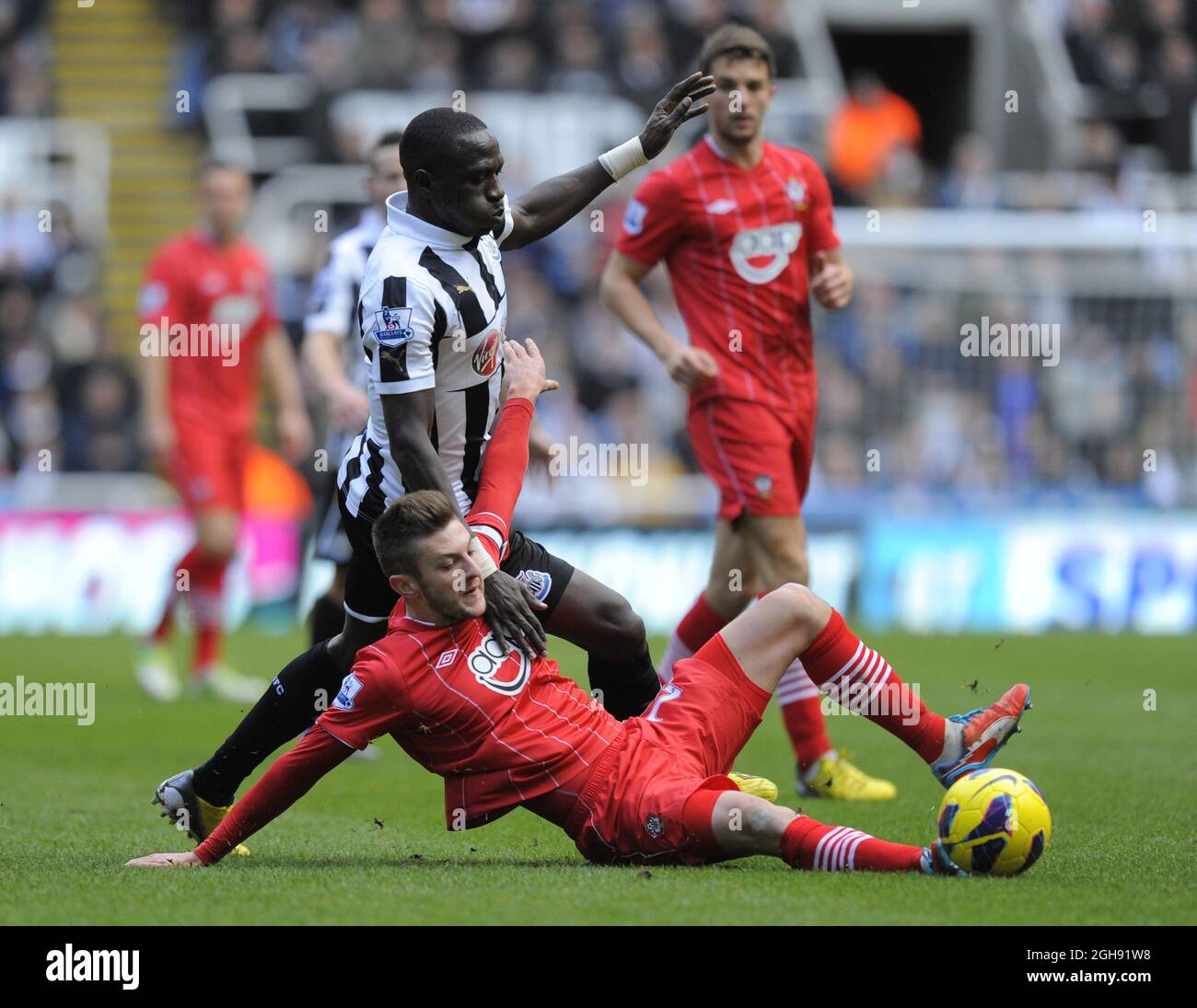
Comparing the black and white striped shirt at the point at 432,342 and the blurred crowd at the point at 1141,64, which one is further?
the blurred crowd at the point at 1141,64

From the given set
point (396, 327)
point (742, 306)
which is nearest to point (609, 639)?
point (396, 327)

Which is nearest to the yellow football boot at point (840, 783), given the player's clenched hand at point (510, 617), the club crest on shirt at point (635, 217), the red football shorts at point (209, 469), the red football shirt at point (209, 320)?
the player's clenched hand at point (510, 617)

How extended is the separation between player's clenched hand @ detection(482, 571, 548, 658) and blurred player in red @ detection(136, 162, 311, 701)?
5.17m

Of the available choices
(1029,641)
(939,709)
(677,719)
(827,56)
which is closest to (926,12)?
(827,56)

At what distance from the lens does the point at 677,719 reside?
530cm

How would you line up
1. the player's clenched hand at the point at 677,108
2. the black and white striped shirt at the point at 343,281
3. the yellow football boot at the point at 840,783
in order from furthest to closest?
1. the black and white striped shirt at the point at 343,281
2. the yellow football boot at the point at 840,783
3. the player's clenched hand at the point at 677,108

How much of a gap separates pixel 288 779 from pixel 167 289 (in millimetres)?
6245

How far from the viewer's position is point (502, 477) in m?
5.49

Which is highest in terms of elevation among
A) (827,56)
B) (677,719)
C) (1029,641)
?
(827,56)

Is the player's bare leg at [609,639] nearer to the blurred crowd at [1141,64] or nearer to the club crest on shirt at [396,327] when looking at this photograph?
the club crest on shirt at [396,327]

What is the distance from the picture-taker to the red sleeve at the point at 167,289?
10609 mm

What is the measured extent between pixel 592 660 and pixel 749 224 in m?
2.27

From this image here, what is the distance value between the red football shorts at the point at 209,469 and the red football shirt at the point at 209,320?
2.8 inches
